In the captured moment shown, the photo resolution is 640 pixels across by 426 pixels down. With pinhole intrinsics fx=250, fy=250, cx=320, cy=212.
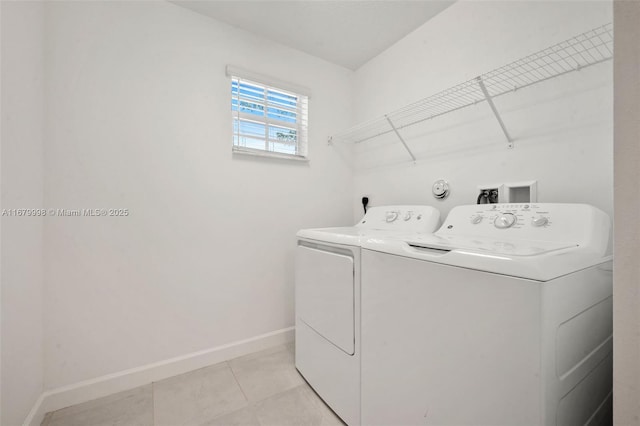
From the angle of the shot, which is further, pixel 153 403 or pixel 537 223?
pixel 153 403

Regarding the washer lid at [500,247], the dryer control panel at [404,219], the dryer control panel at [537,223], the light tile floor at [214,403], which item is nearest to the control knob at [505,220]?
the dryer control panel at [537,223]

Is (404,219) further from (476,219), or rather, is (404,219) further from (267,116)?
(267,116)

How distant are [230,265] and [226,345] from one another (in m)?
0.58

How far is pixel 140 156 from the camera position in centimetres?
157

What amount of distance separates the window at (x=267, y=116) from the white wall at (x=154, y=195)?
93 millimetres

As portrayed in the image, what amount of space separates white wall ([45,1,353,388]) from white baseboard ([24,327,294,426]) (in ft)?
0.16

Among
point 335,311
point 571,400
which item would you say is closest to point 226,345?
point 335,311

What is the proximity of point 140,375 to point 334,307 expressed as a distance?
1309mm

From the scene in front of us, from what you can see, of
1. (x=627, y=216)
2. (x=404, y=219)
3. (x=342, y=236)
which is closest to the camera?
(x=627, y=216)

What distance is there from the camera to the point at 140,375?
5.06ft

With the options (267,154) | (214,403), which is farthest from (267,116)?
(214,403)

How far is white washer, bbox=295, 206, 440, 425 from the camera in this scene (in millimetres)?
1195

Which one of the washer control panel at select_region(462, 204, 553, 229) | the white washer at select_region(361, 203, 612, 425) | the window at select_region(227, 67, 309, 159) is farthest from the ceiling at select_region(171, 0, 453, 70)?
the white washer at select_region(361, 203, 612, 425)

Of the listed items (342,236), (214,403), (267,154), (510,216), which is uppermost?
(267,154)
